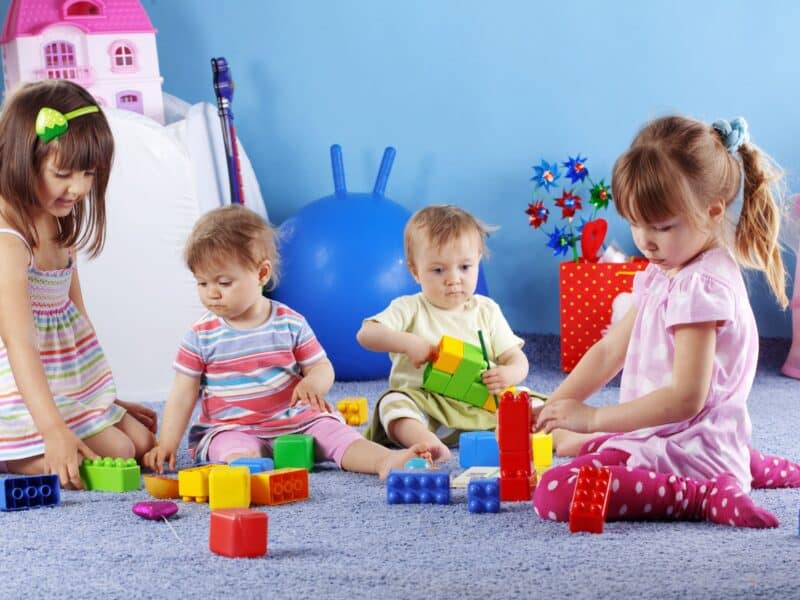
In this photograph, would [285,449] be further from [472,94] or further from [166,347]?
[472,94]

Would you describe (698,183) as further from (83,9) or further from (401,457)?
(83,9)

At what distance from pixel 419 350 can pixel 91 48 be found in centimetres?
121

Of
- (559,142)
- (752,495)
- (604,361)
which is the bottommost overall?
(752,495)

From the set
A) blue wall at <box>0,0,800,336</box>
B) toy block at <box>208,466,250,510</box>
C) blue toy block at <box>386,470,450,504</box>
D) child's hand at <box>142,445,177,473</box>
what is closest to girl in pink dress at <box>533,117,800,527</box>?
blue toy block at <box>386,470,450,504</box>

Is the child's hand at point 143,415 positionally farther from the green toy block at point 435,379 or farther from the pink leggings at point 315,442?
the green toy block at point 435,379

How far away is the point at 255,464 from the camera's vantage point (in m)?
1.46

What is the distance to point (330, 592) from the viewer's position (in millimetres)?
985

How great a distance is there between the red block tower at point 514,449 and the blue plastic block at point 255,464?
0.31 m

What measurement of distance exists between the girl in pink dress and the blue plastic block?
1.20ft

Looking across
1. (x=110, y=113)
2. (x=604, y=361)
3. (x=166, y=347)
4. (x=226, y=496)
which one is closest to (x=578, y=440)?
(x=604, y=361)

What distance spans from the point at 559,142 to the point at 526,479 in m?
1.50

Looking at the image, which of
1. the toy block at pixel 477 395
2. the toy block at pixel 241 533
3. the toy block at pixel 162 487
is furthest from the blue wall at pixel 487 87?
the toy block at pixel 241 533

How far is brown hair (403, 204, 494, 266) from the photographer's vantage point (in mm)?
1762

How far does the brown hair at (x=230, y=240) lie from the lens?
1.59m
